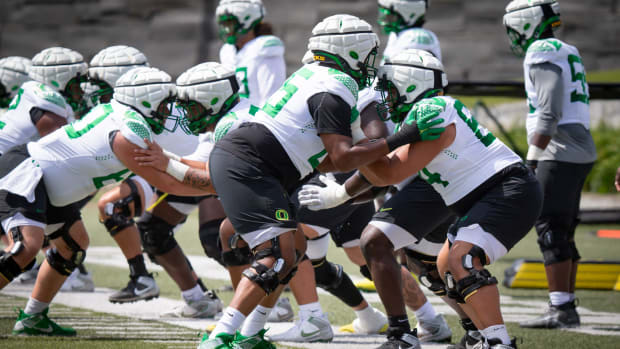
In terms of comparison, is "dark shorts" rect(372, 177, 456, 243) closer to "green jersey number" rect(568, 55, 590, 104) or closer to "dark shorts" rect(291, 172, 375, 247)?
"dark shorts" rect(291, 172, 375, 247)

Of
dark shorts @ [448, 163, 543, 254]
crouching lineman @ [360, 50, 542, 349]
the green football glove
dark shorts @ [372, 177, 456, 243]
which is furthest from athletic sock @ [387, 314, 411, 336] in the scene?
the green football glove

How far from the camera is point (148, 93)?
516 centimetres

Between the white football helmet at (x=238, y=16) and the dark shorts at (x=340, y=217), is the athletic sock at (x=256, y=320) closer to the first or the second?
the dark shorts at (x=340, y=217)

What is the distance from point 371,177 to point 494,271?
14.9 ft

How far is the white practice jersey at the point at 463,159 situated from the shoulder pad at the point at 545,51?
72.0 inches

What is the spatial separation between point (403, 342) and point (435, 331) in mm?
748

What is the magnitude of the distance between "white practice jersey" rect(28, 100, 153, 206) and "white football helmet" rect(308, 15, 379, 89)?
1.23m

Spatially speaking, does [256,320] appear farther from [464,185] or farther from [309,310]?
[464,185]

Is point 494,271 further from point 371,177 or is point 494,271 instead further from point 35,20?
point 35,20

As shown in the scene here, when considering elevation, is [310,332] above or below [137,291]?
above

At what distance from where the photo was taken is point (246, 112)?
514 cm

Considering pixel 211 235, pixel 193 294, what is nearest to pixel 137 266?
pixel 193 294

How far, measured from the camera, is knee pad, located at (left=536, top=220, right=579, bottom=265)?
5.96 metres

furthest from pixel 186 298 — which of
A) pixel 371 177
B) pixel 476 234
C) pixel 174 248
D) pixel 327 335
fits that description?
pixel 476 234
